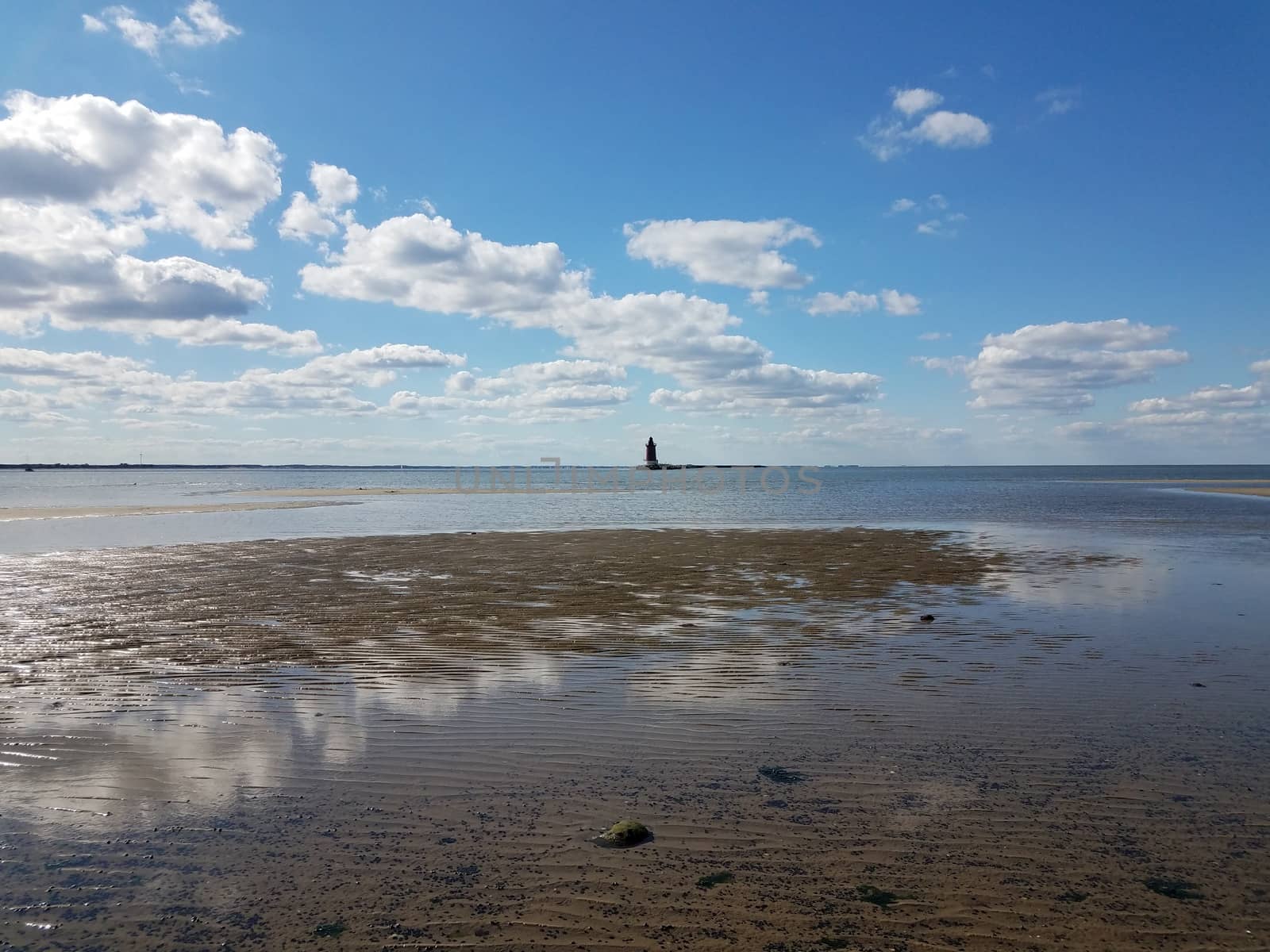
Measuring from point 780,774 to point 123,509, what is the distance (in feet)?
189

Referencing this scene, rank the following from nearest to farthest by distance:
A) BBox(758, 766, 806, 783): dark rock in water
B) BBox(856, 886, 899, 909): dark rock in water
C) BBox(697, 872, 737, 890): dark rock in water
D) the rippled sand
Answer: the rippled sand
BBox(856, 886, 899, 909): dark rock in water
BBox(697, 872, 737, 890): dark rock in water
BBox(758, 766, 806, 783): dark rock in water

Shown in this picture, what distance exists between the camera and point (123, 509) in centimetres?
5278

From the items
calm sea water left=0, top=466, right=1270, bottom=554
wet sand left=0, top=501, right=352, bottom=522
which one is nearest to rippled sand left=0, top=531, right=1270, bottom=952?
calm sea water left=0, top=466, right=1270, bottom=554

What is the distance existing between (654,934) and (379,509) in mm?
53574

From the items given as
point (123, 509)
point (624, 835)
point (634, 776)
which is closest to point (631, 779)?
point (634, 776)

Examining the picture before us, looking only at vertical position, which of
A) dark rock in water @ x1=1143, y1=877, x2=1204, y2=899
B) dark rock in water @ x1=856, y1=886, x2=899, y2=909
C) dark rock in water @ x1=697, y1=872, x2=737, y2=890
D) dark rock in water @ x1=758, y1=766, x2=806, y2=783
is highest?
dark rock in water @ x1=1143, y1=877, x2=1204, y2=899

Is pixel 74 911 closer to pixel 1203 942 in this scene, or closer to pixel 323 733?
pixel 323 733

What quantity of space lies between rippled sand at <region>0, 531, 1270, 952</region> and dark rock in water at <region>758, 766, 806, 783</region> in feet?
0.20

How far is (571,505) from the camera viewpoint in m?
60.9

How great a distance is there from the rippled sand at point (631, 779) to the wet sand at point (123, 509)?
37.7 m

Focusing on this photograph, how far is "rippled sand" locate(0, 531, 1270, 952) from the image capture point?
4988 millimetres

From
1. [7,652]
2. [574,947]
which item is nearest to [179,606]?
[7,652]

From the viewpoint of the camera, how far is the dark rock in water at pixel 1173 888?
517cm

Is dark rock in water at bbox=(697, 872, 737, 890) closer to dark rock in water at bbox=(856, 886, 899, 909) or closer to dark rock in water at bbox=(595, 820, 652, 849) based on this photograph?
dark rock in water at bbox=(595, 820, 652, 849)
